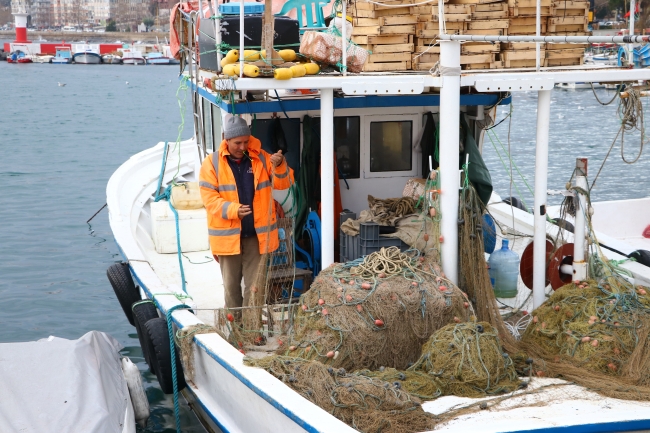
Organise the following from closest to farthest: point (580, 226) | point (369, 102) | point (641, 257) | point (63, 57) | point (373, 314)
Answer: point (373, 314)
point (580, 226)
point (369, 102)
point (641, 257)
point (63, 57)

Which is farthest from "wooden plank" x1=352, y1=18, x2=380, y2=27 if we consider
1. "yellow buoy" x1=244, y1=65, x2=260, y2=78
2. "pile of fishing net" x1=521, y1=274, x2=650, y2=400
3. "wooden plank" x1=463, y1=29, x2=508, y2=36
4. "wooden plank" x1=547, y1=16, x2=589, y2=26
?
"pile of fishing net" x1=521, y1=274, x2=650, y2=400

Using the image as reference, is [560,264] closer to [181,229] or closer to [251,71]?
[251,71]

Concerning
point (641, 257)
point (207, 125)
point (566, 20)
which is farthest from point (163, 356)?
point (641, 257)

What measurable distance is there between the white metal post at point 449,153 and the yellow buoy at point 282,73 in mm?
1207

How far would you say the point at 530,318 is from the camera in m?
6.89

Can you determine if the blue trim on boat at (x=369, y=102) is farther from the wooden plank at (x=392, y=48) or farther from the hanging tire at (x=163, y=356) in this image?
the hanging tire at (x=163, y=356)

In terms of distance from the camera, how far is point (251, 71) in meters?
6.30

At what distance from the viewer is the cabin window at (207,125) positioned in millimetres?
9312

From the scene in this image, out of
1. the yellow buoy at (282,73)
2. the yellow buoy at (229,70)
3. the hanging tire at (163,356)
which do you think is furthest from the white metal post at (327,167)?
the hanging tire at (163,356)

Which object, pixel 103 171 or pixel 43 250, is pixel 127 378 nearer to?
pixel 43 250

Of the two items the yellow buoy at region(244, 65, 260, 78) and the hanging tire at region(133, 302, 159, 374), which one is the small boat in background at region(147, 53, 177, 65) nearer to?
the hanging tire at region(133, 302, 159, 374)

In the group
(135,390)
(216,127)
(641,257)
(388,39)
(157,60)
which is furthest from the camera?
(157,60)

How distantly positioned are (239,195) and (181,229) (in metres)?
2.82

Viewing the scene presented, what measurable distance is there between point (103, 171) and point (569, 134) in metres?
18.3
